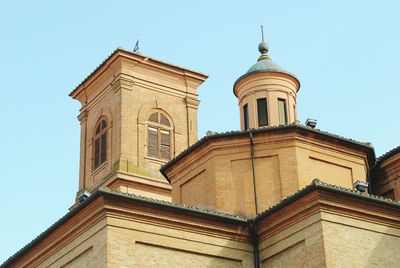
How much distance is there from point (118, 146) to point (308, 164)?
40.2 feet

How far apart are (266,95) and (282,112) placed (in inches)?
29.4

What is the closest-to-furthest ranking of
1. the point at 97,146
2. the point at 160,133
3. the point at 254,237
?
1. the point at 254,237
2. the point at 160,133
3. the point at 97,146

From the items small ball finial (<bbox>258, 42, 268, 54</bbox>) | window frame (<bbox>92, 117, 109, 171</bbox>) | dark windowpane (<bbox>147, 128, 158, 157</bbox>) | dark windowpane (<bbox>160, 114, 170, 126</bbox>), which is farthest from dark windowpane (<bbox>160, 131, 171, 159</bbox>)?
small ball finial (<bbox>258, 42, 268, 54</bbox>)

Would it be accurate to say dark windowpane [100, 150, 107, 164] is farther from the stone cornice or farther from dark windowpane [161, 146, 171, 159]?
the stone cornice

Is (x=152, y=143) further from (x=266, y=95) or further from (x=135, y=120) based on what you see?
(x=266, y=95)

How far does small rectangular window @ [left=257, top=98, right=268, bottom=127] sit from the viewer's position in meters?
27.8

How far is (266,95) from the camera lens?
28172mm

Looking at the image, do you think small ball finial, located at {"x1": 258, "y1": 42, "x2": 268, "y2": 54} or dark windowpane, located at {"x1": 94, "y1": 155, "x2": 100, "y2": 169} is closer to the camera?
small ball finial, located at {"x1": 258, "y1": 42, "x2": 268, "y2": 54}

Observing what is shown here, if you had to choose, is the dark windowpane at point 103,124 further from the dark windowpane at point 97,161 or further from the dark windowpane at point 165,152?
the dark windowpane at point 165,152

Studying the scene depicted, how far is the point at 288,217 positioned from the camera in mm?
22078

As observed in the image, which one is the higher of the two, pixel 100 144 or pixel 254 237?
pixel 100 144

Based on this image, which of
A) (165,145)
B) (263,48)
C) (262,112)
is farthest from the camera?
(165,145)

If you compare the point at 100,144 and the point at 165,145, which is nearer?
the point at 165,145

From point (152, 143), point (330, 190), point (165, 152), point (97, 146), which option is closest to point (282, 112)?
point (330, 190)
